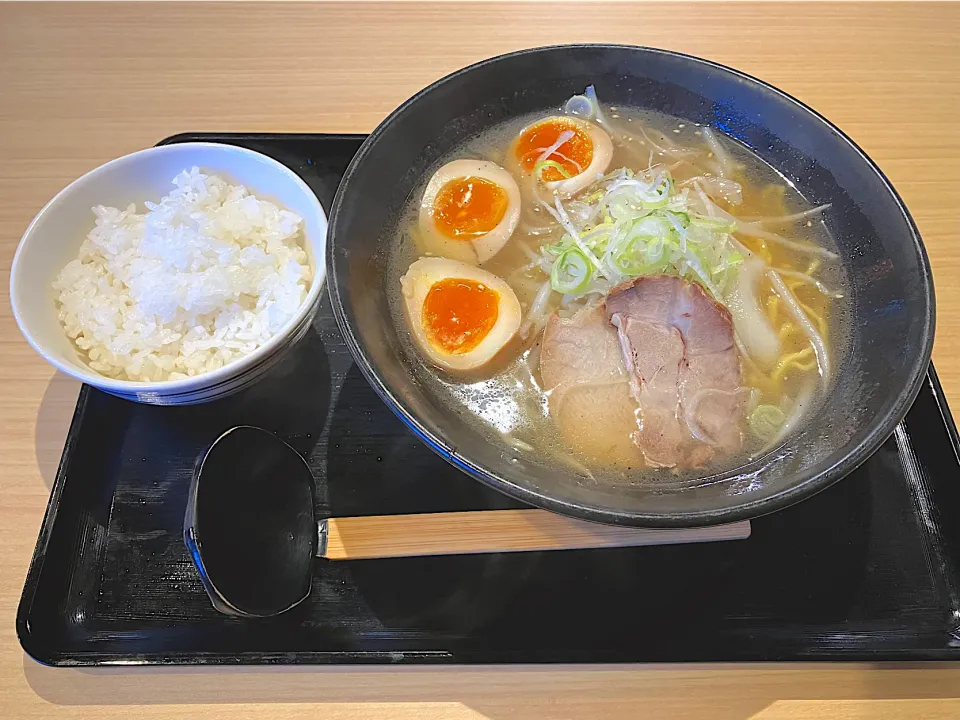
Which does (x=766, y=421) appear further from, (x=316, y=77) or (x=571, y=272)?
(x=316, y=77)

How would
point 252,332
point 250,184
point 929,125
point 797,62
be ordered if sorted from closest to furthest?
1. point 252,332
2. point 250,184
3. point 929,125
4. point 797,62

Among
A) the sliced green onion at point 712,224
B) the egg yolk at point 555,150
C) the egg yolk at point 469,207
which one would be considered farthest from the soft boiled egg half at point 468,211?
the sliced green onion at point 712,224

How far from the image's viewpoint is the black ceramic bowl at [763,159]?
105 centimetres

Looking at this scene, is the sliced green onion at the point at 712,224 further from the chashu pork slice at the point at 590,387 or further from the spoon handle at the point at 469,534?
the spoon handle at the point at 469,534

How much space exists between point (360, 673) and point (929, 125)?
2.26 m

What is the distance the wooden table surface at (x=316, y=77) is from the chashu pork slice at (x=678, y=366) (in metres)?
0.67

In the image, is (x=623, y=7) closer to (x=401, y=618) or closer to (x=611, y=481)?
(x=611, y=481)

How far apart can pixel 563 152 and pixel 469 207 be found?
309 millimetres

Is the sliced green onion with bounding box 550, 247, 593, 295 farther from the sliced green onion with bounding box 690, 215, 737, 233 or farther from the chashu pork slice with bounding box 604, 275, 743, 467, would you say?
the sliced green onion with bounding box 690, 215, 737, 233

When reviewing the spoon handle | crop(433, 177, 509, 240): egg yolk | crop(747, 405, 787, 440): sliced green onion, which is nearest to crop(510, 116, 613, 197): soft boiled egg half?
crop(433, 177, 509, 240): egg yolk

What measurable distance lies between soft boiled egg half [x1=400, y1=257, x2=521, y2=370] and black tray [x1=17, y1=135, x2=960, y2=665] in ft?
0.74

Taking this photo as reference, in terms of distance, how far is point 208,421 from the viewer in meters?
1.45

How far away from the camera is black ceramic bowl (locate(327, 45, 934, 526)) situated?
3.45ft

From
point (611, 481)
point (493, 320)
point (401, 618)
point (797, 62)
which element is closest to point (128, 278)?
point (493, 320)
